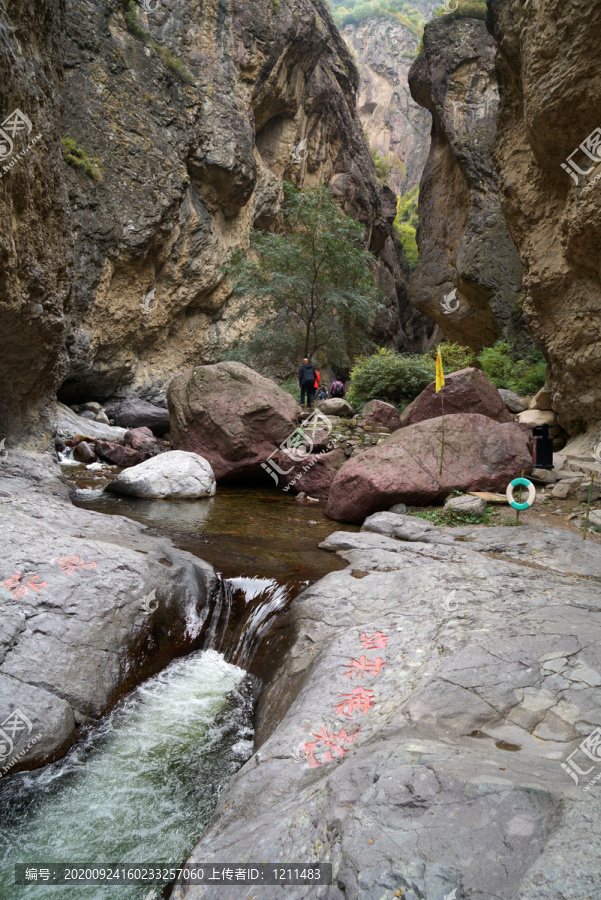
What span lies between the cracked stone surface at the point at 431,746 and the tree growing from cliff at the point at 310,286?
1375 cm

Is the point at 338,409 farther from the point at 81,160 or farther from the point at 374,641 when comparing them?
the point at 374,641

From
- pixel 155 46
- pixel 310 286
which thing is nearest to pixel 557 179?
pixel 310 286

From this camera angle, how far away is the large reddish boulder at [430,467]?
709 centimetres

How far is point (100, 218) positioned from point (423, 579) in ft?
50.6

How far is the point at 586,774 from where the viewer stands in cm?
165

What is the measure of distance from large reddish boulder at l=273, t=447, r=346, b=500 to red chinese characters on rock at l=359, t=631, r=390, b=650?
20.4 ft

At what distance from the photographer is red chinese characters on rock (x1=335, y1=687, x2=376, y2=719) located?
250 centimetres

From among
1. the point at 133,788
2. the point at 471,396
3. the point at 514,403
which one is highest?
the point at 514,403

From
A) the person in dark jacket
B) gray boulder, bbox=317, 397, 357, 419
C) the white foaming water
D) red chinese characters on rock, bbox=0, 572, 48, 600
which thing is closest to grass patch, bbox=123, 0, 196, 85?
the person in dark jacket

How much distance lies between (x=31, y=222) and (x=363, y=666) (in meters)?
5.94

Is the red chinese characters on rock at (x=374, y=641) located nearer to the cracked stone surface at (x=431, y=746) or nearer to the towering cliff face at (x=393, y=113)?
the cracked stone surface at (x=431, y=746)

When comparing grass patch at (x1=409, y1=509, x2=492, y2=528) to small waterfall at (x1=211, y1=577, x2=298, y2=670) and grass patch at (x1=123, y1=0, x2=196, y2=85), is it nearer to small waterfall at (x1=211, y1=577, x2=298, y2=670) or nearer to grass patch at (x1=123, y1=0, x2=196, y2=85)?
small waterfall at (x1=211, y1=577, x2=298, y2=670)

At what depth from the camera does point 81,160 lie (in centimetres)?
1470

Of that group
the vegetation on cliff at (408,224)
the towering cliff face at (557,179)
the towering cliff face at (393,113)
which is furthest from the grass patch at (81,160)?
the towering cliff face at (393,113)
